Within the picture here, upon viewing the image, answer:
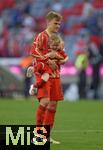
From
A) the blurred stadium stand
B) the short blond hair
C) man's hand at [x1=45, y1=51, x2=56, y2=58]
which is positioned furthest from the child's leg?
the blurred stadium stand

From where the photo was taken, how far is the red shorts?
36.5 ft

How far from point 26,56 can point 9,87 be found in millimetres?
2050

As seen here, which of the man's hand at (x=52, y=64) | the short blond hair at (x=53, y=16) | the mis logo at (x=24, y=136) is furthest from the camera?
the man's hand at (x=52, y=64)

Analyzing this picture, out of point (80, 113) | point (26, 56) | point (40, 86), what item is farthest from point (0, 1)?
point (40, 86)

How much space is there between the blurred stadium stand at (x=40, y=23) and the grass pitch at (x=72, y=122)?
26.4ft

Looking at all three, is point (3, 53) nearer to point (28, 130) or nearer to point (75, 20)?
point (75, 20)

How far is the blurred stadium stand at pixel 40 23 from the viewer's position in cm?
2908

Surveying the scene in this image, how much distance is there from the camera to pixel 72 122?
50.5ft

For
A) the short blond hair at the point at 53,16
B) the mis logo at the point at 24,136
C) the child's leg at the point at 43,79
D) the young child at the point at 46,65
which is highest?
the short blond hair at the point at 53,16

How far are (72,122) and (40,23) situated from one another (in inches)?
622

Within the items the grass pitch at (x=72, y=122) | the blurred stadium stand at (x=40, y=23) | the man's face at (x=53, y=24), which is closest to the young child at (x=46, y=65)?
the man's face at (x=53, y=24)

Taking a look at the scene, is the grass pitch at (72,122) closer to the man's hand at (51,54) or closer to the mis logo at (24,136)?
the mis logo at (24,136)

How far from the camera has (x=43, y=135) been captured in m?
11.0

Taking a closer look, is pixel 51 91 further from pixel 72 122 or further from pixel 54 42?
pixel 72 122
